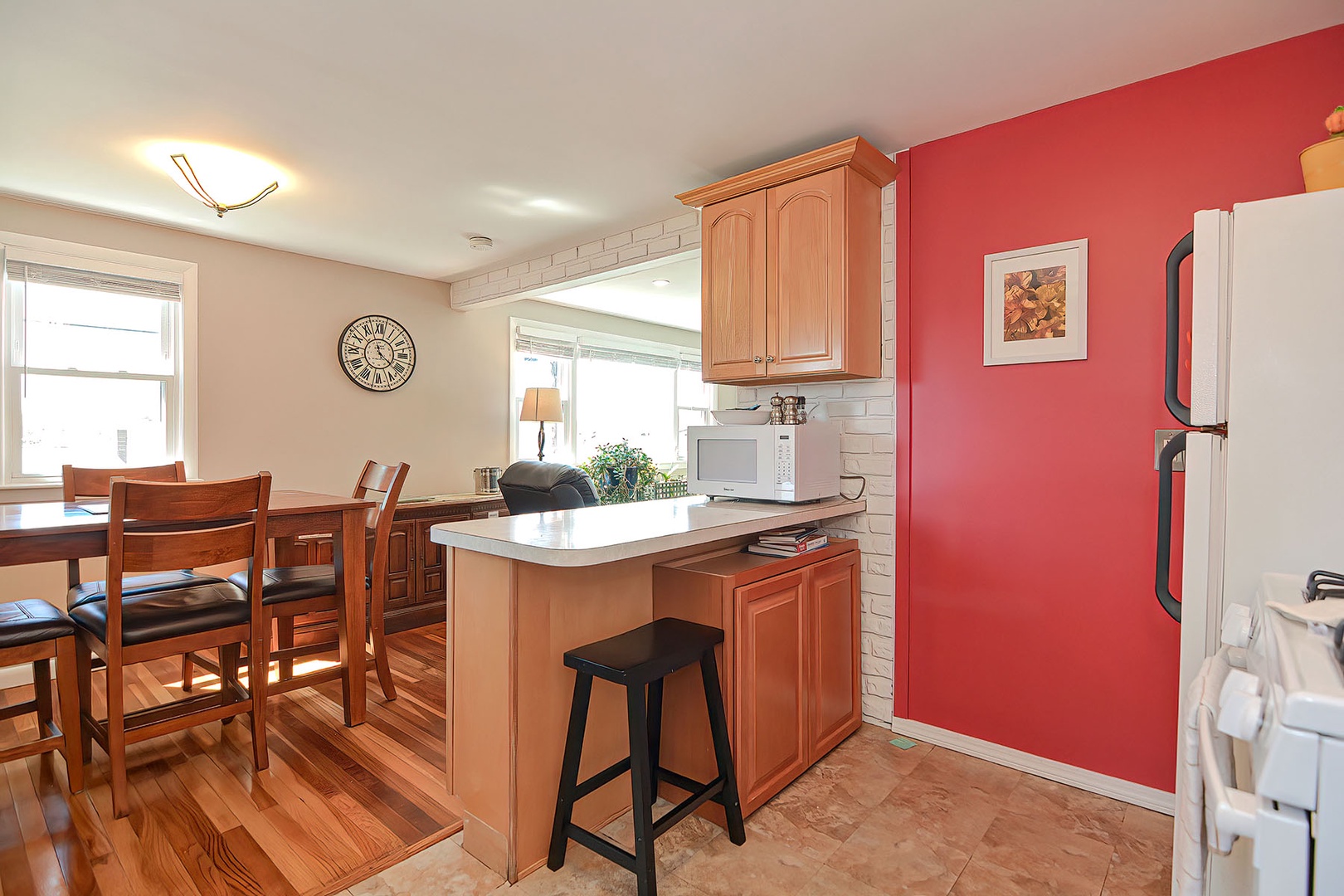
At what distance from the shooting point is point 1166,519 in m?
1.58

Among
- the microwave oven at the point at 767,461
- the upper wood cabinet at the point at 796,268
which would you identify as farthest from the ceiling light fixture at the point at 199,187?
the microwave oven at the point at 767,461

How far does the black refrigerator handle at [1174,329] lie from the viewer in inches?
57.7

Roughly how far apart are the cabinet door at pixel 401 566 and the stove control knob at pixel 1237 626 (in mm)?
4042

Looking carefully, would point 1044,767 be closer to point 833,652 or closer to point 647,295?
point 833,652

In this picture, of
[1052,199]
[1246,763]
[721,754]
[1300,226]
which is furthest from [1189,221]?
[721,754]

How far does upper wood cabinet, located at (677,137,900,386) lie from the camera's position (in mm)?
2520

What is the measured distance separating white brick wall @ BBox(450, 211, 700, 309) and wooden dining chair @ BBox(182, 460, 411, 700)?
1.67 metres

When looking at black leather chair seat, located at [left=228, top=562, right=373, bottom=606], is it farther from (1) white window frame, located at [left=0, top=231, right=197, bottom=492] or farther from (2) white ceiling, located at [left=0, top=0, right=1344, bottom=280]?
(2) white ceiling, located at [left=0, top=0, right=1344, bottom=280]

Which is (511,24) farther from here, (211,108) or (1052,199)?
(1052,199)

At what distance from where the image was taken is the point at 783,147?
8.86 feet

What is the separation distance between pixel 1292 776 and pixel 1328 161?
1541 mm

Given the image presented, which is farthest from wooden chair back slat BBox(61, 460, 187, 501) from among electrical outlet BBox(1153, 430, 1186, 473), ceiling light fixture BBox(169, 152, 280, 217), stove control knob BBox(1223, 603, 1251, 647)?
electrical outlet BBox(1153, 430, 1186, 473)

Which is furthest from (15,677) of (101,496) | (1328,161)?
(1328,161)

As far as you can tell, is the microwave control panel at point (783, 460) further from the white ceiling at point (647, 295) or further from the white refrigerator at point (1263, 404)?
the white ceiling at point (647, 295)
